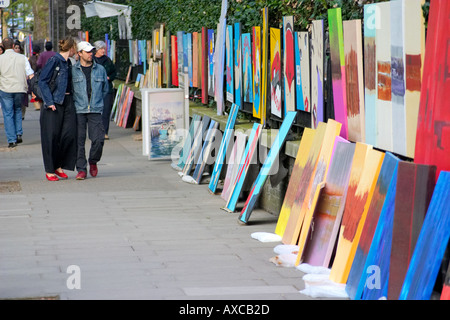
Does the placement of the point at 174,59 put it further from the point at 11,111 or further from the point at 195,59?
the point at 11,111

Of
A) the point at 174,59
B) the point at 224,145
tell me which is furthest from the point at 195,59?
the point at 224,145

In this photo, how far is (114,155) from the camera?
15.0 meters

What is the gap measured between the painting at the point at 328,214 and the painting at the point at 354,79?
16 centimetres

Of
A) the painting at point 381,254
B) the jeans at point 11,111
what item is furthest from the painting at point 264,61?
the jeans at point 11,111

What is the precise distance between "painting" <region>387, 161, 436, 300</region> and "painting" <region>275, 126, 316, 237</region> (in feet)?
7.99

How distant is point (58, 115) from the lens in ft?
37.9

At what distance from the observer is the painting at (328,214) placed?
6.38 meters

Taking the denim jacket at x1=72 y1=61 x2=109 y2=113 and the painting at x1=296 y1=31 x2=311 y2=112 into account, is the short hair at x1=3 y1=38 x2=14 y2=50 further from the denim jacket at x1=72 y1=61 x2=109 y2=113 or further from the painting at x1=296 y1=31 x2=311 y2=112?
the painting at x1=296 y1=31 x2=311 y2=112

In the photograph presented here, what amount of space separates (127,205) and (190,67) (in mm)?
5243

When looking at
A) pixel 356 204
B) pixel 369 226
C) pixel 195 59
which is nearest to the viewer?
pixel 369 226

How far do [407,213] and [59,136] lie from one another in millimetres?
7365

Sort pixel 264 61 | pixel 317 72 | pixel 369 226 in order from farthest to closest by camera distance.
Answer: pixel 264 61 < pixel 317 72 < pixel 369 226

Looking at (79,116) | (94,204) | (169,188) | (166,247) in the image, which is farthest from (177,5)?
(166,247)

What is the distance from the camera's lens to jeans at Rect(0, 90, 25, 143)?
16.3 meters
